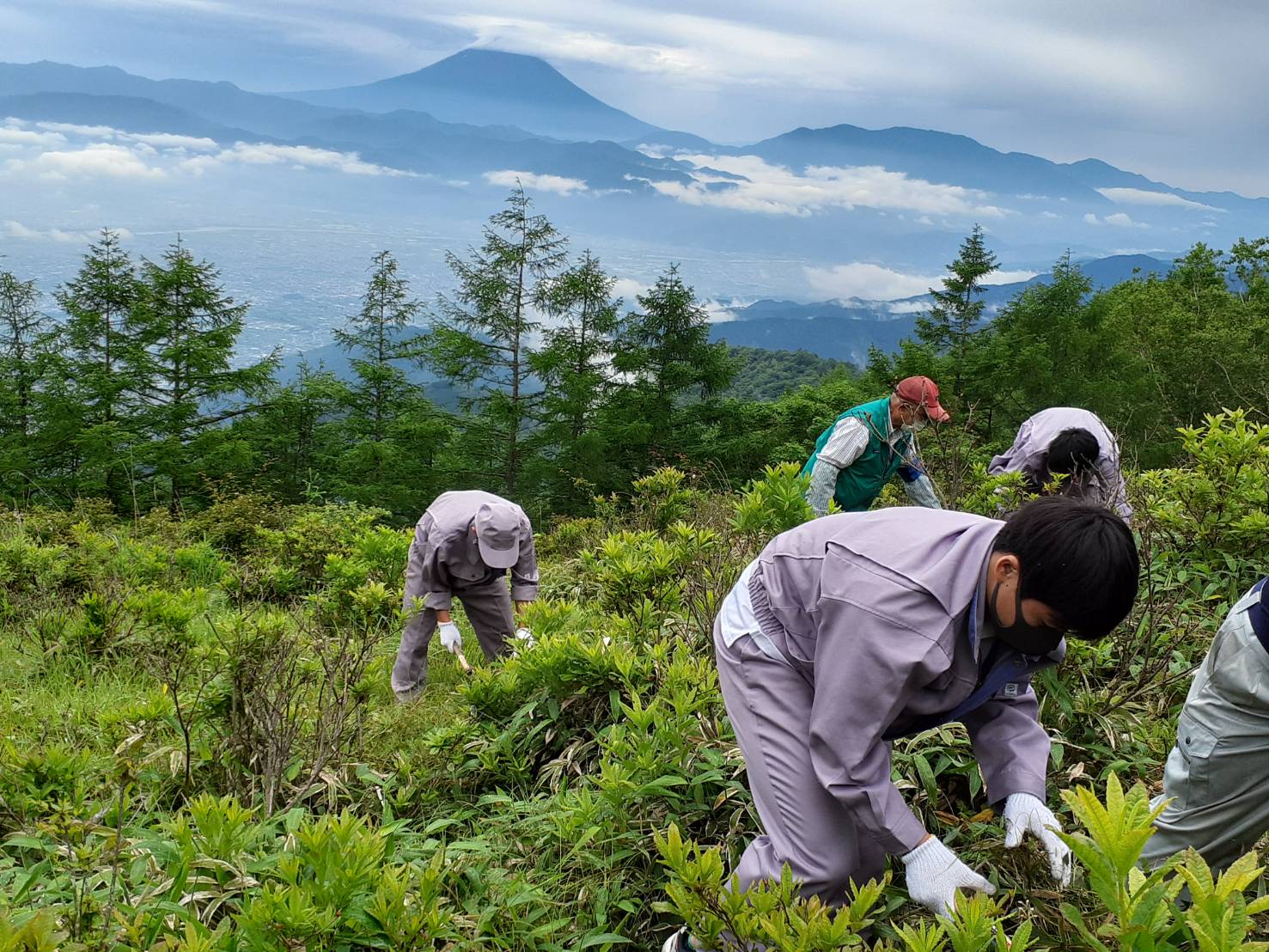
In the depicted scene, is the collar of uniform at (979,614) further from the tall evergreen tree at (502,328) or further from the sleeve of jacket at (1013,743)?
the tall evergreen tree at (502,328)

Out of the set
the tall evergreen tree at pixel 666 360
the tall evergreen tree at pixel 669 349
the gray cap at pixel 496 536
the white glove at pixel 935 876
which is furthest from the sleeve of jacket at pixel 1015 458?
the tall evergreen tree at pixel 669 349

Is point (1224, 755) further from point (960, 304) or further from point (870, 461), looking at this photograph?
point (960, 304)

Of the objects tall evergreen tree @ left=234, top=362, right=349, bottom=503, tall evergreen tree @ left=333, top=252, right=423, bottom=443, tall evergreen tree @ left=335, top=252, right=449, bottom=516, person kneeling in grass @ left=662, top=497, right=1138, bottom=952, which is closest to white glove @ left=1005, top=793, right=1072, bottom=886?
person kneeling in grass @ left=662, top=497, right=1138, bottom=952

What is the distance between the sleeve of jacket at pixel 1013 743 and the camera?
7.26ft

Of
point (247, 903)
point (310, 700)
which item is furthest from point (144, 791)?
point (247, 903)

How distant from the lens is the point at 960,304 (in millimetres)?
27406

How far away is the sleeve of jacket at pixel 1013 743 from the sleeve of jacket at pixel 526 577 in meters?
3.25

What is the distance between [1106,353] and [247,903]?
2763cm

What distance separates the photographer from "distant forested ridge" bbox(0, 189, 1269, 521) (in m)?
23.6

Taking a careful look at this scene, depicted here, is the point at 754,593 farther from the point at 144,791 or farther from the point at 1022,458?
the point at 1022,458

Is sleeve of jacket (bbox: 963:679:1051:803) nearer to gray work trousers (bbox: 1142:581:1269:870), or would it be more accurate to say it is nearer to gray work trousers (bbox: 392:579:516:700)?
gray work trousers (bbox: 1142:581:1269:870)

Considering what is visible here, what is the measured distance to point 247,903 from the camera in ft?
6.65

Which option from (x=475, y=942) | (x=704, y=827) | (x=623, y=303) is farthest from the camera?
(x=623, y=303)

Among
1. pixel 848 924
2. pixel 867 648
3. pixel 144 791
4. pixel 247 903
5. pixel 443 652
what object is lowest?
pixel 443 652
